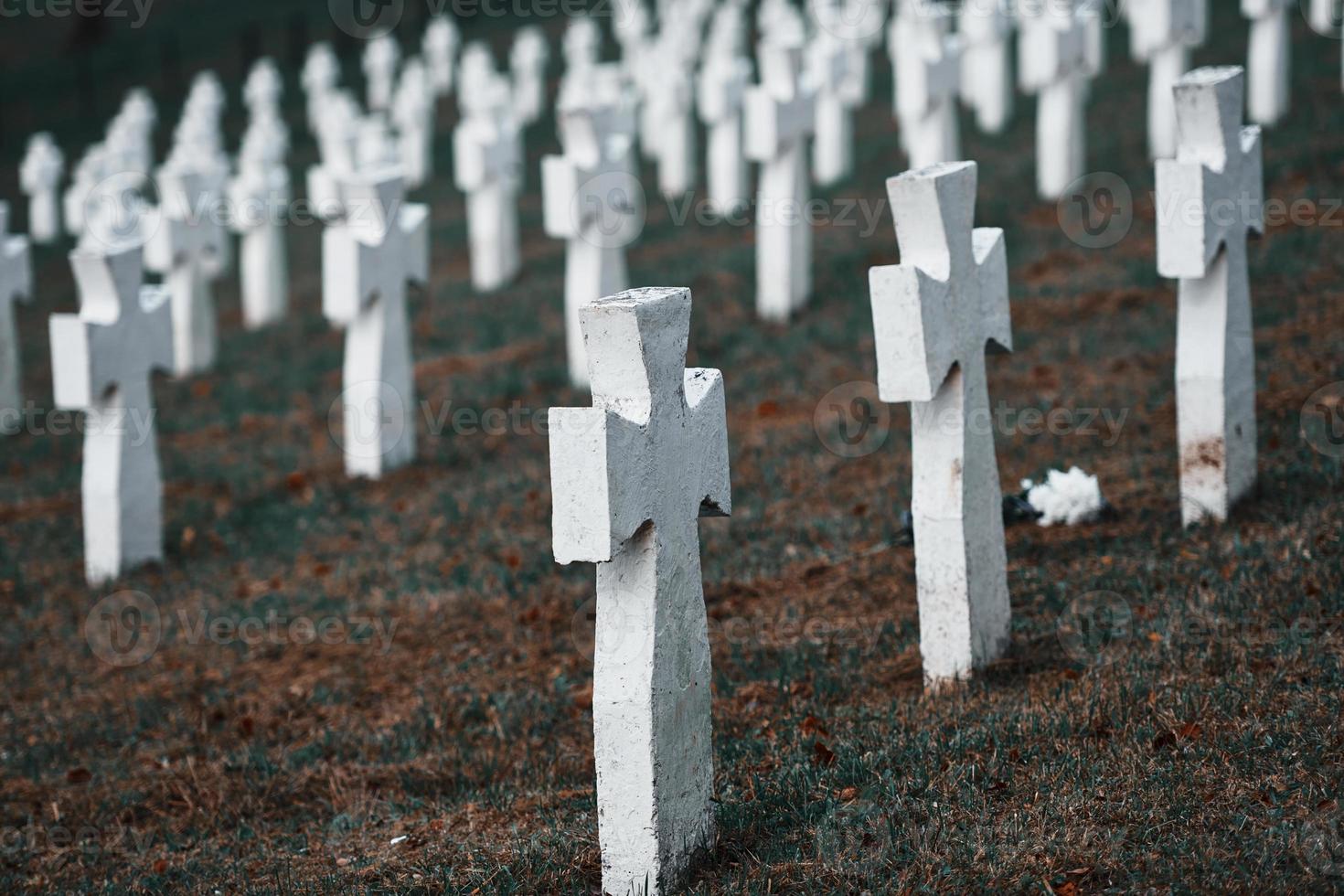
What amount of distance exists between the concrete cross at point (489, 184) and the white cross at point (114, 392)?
261 inches

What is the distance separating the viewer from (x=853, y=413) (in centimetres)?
897

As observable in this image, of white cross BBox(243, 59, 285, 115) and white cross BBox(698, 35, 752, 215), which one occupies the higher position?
white cross BBox(243, 59, 285, 115)

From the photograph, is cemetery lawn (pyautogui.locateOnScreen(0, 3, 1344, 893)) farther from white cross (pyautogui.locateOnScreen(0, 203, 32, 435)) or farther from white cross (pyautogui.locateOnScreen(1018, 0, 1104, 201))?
white cross (pyautogui.locateOnScreen(1018, 0, 1104, 201))

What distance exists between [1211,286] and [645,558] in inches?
135

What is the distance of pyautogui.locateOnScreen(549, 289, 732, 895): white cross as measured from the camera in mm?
3742

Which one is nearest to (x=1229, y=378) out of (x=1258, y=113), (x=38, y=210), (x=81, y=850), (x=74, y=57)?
(x=81, y=850)

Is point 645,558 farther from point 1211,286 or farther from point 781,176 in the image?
point 781,176

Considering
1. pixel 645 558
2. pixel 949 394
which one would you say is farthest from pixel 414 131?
pixel 645 558

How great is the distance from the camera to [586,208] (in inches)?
440

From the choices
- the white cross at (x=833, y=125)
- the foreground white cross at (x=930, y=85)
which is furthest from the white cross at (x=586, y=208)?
the white cross at (x=833, y=125)

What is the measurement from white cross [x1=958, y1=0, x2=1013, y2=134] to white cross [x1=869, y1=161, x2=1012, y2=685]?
1078cm

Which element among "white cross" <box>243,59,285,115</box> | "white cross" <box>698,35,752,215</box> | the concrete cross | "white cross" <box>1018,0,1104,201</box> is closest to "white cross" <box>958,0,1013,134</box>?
"white cross" <box>1018,0,1104,201</box>

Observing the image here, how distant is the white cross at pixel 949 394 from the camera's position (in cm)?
501

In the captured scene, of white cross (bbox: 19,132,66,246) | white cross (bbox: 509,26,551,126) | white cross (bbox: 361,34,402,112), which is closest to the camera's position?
white cross (bbox: 19,132,66,246)
